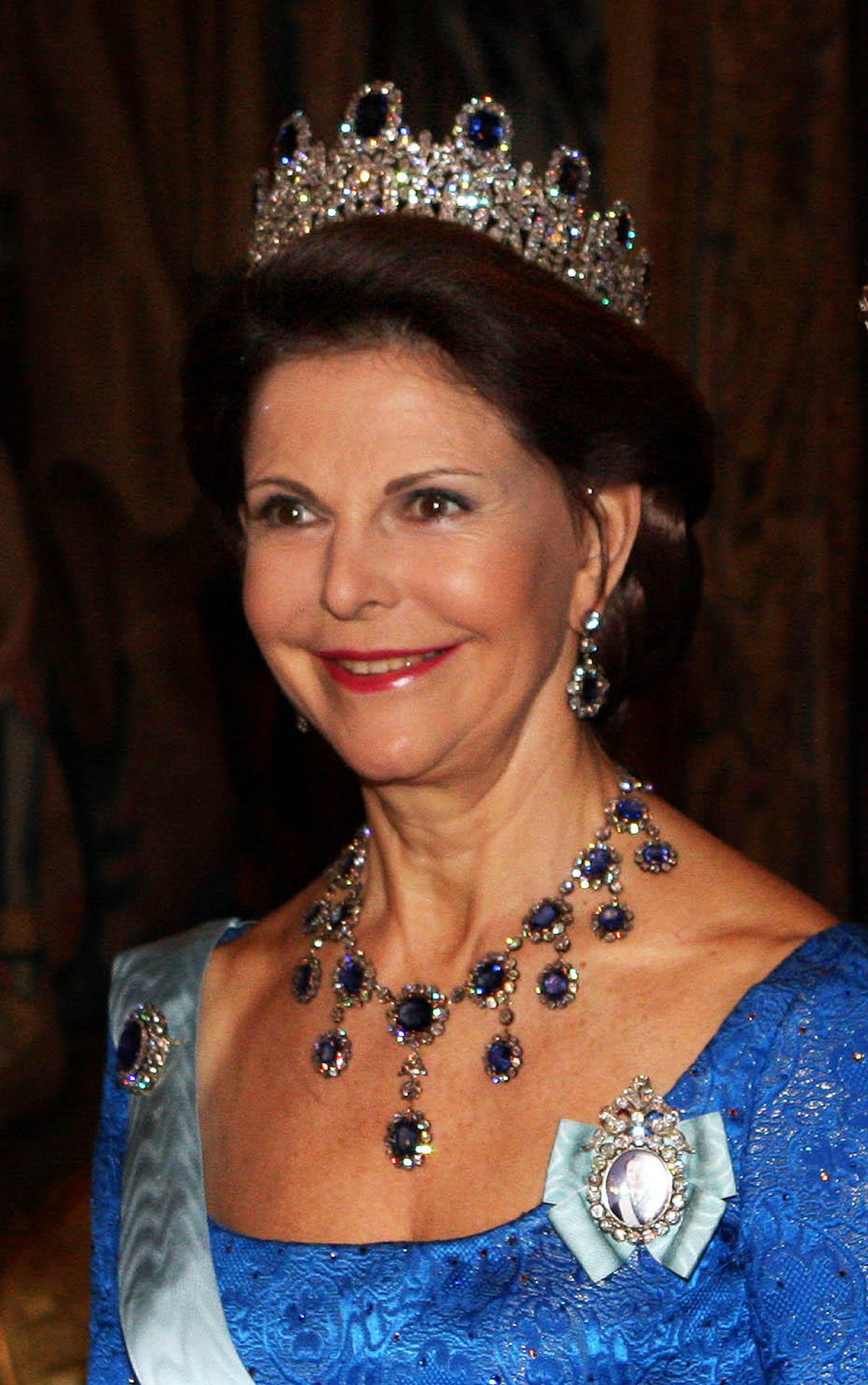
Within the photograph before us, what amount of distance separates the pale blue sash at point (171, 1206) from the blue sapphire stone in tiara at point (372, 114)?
2.73 feet

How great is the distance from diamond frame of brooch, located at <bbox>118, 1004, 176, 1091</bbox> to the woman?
6 cm

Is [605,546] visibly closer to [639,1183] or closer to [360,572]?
[360,572]

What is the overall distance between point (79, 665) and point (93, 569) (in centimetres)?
14

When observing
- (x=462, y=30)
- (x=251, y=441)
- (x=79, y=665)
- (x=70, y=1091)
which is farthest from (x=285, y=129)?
(x=70, y=1091)

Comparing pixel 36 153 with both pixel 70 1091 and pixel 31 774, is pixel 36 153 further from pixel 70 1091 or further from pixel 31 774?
pixel 70 1091

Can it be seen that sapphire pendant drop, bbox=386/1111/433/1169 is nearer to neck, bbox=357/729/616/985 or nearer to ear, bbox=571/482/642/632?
neck, bbox=357/729/616/985

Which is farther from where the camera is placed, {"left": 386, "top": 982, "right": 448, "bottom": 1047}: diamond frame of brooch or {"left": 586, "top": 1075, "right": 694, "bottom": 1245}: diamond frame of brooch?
{"left": 386, "top": 982, "right": 448, "bottom": 1047}: diamond frame of brooch

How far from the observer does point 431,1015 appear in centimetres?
164

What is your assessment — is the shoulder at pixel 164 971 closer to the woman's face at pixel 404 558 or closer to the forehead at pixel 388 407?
the woman's face at pixel 404 558

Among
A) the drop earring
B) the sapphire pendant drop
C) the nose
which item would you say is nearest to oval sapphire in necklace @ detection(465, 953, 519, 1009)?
the sapphire pendant drop

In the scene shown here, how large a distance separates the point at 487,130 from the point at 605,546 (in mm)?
396

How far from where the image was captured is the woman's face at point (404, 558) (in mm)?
1503

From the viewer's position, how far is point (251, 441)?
1.62 metres

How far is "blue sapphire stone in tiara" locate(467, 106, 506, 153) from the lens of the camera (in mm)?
1670
